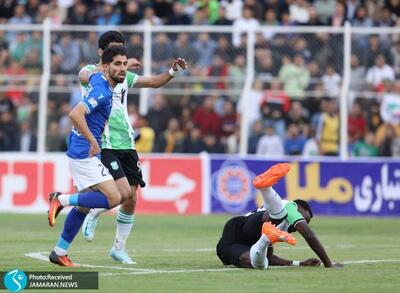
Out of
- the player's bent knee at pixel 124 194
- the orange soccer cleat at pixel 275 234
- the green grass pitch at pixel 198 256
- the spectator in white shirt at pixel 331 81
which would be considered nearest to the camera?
the green grass pitch at pixel 198 256

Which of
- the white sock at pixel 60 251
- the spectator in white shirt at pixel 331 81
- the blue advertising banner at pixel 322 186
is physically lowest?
the blue advertising banner at pixel 322 186

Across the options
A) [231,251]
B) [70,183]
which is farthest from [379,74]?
[231,251]

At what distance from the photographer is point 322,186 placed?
2350cm

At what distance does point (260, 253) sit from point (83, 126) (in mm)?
2285

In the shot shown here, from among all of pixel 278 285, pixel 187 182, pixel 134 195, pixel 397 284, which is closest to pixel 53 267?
pixel 134 195

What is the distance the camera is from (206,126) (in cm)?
2434

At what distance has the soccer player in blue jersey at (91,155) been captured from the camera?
479 inches

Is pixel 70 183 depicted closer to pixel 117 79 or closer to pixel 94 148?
pixel 117 79

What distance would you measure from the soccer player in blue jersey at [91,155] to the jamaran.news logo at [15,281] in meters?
1.78

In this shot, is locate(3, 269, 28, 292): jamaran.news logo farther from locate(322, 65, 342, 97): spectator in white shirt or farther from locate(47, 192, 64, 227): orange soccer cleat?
locate(322, 65, 342, 97): spectator in white shirt

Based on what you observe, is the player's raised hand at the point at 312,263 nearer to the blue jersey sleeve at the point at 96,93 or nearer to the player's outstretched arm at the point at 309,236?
the player's outstretched arm at the point at 309,236

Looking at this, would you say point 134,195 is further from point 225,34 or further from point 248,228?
point 225,34

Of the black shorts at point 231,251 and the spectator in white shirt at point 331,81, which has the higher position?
the spectator in white shirt at point 331,81

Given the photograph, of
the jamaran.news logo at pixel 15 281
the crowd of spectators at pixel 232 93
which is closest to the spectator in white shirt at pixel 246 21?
the crowd of spectators at pixel 232 93
